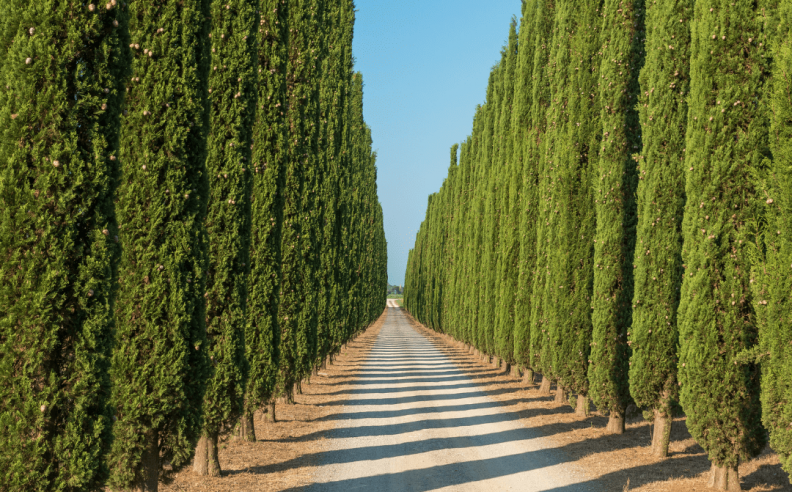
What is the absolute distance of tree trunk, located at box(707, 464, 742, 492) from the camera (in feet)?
23.5

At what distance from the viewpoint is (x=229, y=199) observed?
315 inches

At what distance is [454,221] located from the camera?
1385 inches

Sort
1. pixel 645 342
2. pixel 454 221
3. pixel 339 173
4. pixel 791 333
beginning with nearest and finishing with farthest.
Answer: pixel 791 333
pixel 645 342
pixel 339 173
pixel 454 221

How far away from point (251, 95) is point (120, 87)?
12.2 ft

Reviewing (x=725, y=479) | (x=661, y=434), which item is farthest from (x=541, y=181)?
(x=725, y=479)

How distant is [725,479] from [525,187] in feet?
35.3

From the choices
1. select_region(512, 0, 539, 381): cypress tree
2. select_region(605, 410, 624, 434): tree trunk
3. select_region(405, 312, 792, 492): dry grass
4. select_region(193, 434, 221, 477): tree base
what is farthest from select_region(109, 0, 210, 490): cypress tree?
select_region(512, 0, 539, 381): cypress tree

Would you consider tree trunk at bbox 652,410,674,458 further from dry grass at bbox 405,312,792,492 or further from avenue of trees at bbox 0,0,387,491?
avenue of trees at bbox 0,0,387,491

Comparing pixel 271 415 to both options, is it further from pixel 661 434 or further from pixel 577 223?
pixel 577 223

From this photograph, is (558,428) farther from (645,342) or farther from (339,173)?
(339,173)

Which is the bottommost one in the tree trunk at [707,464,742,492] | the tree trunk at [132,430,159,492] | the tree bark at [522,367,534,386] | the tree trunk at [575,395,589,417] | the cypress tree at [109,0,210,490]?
the tree bark at [522,367,534,386]

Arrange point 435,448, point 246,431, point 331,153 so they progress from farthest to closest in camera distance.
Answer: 1. point 331,153
2. point 246,431
3. point 435,448

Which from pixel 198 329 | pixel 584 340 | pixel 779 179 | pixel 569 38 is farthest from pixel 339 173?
pixel 779 179

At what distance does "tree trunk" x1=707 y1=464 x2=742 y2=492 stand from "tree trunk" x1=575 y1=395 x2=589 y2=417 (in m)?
5.17
